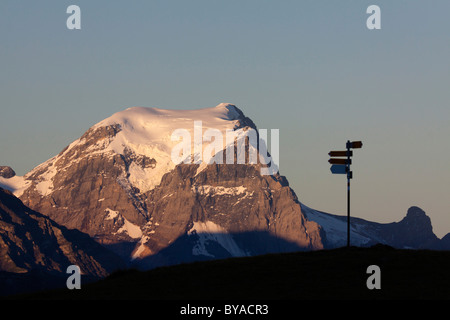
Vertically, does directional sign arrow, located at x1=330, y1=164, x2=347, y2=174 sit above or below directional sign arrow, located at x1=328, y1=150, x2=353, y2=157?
below

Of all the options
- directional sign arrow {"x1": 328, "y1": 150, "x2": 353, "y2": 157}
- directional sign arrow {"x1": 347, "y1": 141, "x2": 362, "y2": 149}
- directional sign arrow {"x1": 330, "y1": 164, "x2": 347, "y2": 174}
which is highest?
directional sign arrow {"x1": 347, "y1": 141, "x2": 362, "y2": 149}

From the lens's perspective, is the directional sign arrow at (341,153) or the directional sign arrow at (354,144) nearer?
the directional sign arrow at (354,144)

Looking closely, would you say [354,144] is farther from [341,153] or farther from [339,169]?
[339,169]

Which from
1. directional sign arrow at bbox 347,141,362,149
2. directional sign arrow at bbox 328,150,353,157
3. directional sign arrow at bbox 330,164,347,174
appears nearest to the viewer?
directional sign arrow at bbox 347,141,362,149

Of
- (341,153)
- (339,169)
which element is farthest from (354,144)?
(339,169)

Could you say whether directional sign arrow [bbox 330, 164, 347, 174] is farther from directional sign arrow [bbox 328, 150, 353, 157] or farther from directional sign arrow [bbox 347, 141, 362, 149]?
directional sign arrow [bbox 347, 141, 362, 149]

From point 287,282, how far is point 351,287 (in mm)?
4021

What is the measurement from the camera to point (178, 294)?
5544cm

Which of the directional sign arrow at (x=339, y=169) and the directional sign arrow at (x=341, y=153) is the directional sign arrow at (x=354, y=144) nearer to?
the directional sign arrow at (x=341, y=153)

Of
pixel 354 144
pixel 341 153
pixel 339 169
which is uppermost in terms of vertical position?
pixel 354 144

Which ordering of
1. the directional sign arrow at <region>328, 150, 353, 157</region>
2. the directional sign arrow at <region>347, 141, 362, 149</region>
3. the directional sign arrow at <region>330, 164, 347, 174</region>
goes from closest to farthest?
the directional sign arrow at <region>347, 141, 362, 149</region>, the directional sign arrow at <region>328, 150, 353, 157</region>, the directional sign arrow at <region>330, 164, 347, 174</region>

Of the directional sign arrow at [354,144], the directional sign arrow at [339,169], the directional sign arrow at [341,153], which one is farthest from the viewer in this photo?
the directional sign arrow at [339,169]
